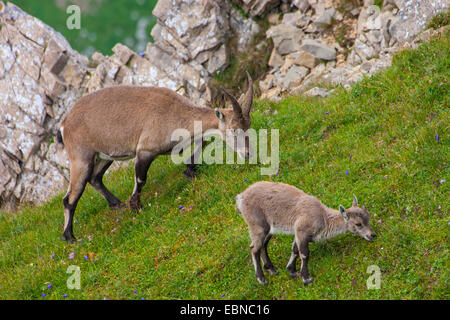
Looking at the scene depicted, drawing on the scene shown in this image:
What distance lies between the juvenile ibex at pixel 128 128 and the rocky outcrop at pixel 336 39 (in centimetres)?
365

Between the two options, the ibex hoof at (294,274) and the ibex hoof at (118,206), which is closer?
the ibex hoof at (294,274)

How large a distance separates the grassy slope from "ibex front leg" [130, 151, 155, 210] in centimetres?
24

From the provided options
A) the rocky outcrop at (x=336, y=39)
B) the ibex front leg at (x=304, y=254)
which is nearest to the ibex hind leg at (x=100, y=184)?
the ibex front leg at (x=304, y=254)

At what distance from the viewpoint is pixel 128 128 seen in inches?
428

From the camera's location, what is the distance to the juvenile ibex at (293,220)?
7.26 metres

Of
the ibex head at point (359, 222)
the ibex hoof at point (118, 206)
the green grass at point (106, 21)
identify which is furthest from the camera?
the green grass at point (106, 21)

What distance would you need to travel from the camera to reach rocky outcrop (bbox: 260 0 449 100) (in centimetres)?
1312

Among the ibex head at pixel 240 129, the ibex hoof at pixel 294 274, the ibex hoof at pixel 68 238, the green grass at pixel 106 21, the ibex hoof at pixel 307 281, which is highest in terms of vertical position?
the green grass at pixel 106 21

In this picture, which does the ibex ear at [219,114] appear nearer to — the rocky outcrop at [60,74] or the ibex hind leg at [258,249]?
the ibex hind leg at [258,249]

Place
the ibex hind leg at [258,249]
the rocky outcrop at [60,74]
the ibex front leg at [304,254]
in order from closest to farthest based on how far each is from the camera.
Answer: the ibex front leg at [304,254] < the ibex hind leg at [258,249] < the rocky outcrop at [60,74]

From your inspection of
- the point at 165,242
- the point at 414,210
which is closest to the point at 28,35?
the point at 165,242

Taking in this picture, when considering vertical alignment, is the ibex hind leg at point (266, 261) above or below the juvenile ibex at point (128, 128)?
below

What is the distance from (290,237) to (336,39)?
997 centimetres

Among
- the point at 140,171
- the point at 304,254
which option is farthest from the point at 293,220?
the point at 140,171
